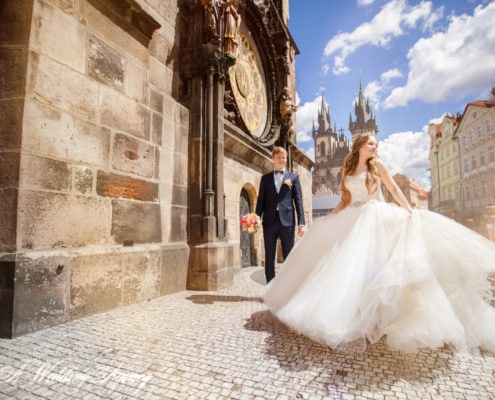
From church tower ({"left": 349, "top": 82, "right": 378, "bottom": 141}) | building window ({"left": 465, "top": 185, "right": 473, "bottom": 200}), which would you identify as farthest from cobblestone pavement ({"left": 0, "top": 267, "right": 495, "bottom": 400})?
church tower ({"left": 349, "top": 82, "right": 378, "bottom": 141})

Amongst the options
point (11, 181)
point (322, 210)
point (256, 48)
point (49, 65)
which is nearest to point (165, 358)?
point (11, 181)

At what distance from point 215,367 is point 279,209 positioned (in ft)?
7.48

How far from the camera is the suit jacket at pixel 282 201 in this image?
12.3ft

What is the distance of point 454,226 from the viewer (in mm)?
2297

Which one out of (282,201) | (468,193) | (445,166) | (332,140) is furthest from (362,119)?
(282,201)

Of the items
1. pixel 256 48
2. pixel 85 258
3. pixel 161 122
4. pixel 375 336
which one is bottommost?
pixel 375 336

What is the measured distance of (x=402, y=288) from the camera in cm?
180

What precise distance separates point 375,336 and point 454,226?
45.1 inches

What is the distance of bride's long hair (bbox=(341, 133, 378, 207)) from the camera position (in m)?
2.69

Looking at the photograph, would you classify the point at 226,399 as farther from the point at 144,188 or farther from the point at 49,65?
the point at 49,65

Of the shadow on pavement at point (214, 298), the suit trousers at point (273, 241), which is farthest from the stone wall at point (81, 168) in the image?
the suit trousers at point (273, 241)

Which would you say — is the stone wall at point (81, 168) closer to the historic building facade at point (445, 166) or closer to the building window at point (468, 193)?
the building window at point (468, 193)

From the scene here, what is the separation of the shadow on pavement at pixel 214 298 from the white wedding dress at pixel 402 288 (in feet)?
4.63

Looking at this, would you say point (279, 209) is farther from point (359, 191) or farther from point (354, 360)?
point (354, 360)
